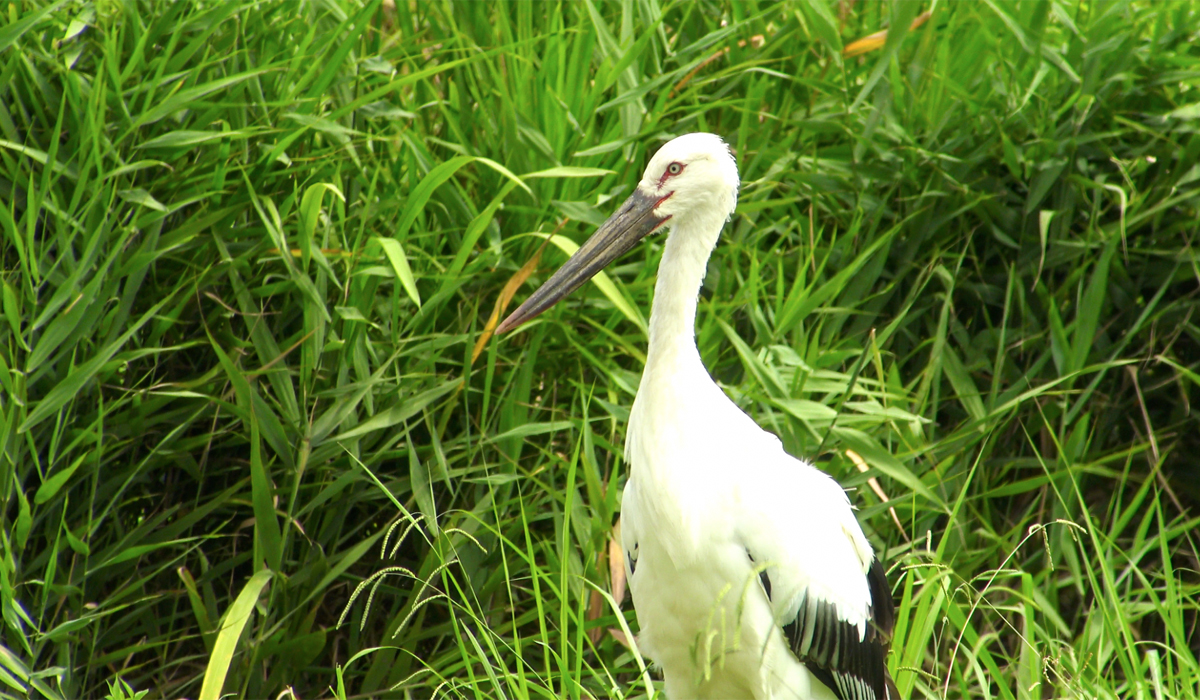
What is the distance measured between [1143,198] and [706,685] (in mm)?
1937

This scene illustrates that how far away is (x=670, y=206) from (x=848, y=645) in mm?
967

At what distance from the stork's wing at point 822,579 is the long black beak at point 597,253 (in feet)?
1.82

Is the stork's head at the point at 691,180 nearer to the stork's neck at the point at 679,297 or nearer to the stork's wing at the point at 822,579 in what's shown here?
the stork's neck at the point at 679,297

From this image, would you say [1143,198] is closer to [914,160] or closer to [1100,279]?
[1100,279]

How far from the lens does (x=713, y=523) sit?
7.00ft

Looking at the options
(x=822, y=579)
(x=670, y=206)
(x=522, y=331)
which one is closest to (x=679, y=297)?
(x=670, y=206)

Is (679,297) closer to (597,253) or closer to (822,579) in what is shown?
(597,253)

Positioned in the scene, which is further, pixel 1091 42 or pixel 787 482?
pixel 1091 42

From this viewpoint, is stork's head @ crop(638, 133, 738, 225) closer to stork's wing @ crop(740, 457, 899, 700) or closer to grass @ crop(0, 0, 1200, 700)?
grass @ crop(0, 0, 1200, 700)

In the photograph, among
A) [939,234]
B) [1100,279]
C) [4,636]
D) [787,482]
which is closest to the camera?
[787,482]

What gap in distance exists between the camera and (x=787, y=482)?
2.23m

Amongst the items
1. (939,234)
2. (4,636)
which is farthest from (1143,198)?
(4,636)

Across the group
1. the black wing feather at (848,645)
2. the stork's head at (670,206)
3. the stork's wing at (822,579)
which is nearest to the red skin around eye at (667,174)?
the stork's head at (670,206)

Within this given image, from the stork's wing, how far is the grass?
0.08 meters
